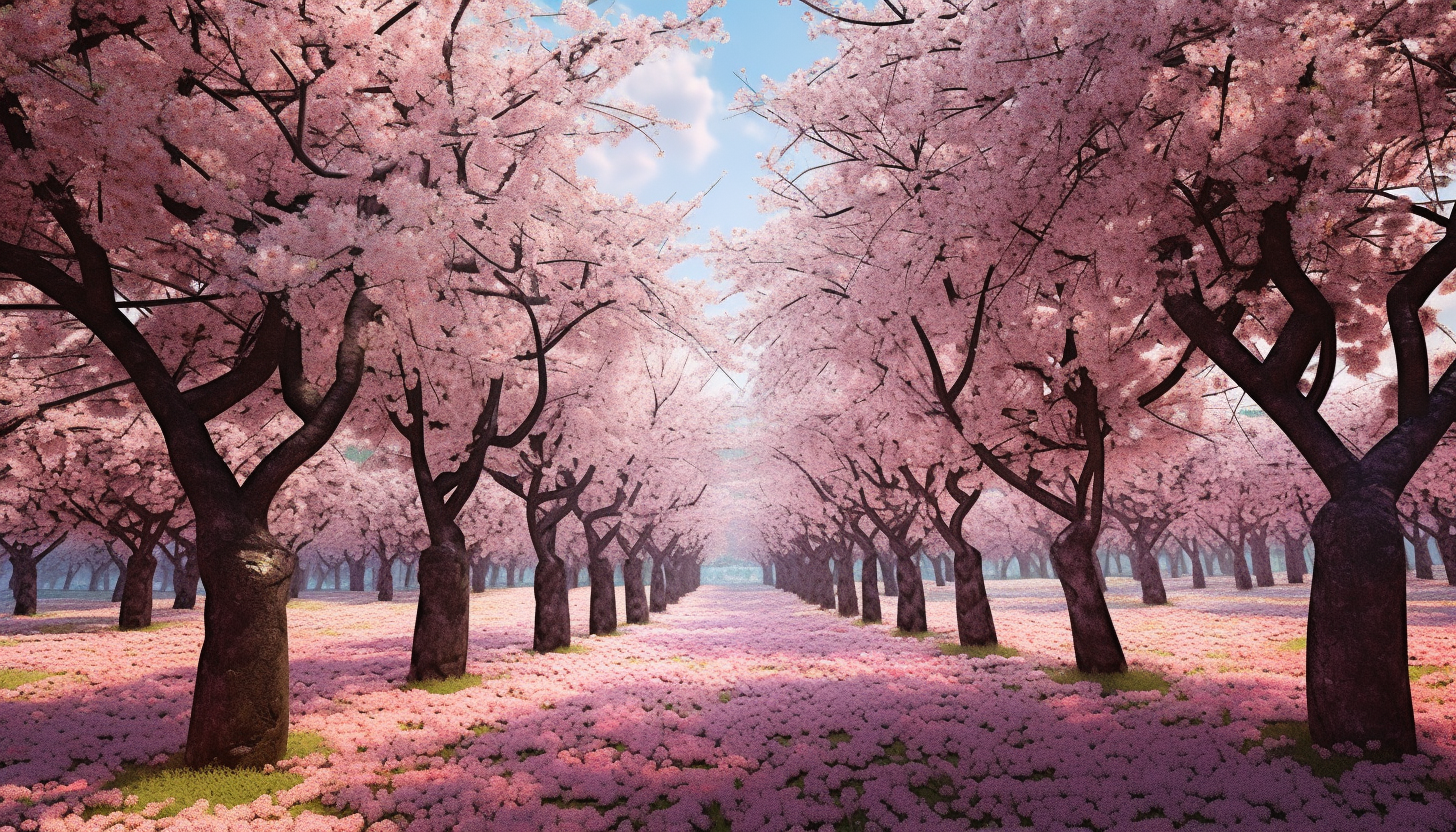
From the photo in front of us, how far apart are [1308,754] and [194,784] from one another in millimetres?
10645

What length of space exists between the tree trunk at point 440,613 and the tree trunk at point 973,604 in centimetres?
1126

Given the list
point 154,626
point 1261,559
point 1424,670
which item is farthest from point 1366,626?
point 1261,559

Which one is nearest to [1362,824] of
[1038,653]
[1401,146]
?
[1401,146]

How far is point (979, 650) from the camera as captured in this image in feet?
49.3

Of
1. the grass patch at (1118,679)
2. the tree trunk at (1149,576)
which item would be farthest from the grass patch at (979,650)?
the tree trunk at (1149,576)

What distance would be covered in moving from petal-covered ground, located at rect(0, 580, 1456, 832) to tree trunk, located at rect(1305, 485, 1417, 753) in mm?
389

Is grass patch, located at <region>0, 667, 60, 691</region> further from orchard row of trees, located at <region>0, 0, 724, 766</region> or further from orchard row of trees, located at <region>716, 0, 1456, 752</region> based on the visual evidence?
orchard row of trees, located at <region>716, 0, 1456, 752</region>

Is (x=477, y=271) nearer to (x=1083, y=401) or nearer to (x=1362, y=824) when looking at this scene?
(x=1083, y=401)

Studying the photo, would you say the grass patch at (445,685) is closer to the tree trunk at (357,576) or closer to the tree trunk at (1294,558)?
the tree trunk at (1294,558)

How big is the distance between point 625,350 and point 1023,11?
10.5 meters

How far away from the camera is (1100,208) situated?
718 cm

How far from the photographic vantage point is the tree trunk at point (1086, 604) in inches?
433

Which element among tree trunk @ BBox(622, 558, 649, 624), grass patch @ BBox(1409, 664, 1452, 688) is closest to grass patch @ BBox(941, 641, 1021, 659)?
grass patch @ BBox(1409, 664, 1452, 688)

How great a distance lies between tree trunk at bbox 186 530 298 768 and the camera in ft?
21.7
